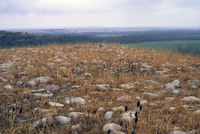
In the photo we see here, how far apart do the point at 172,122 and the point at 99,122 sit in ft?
3.90

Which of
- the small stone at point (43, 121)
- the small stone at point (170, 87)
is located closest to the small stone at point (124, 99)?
the small stone at point (170, 87)

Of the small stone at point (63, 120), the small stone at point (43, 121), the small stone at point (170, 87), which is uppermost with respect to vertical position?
the small stone at point (170, 87)

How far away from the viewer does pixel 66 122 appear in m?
2.56

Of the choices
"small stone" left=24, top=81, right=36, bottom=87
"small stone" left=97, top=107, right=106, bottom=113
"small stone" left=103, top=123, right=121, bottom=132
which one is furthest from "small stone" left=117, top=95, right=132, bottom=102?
"small stone" left=24, top=81, right=36, bottom=87

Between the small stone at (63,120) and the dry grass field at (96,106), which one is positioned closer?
the dry grass field at (96,106)

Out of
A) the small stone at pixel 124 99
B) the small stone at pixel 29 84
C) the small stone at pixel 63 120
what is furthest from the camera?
the small stone at pixel 29 84

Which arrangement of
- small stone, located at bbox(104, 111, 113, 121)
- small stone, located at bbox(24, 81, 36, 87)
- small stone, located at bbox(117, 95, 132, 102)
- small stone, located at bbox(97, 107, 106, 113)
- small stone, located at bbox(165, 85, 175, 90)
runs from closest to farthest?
small stone, located at bbox(104, 111, 113, 121)
small stone, located at bbox(97, 107, 106, 113)
small stone, located at bbox(117, 95, 132, 102)
small stone, located at bbox(165, 85, 175, 90)
small stone, located at bbox(24, 81, 36, 87)

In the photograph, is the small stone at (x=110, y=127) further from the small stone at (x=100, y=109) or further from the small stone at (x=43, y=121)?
the small stone at (x=43, y=121)

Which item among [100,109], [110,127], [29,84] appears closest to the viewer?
[110,127]

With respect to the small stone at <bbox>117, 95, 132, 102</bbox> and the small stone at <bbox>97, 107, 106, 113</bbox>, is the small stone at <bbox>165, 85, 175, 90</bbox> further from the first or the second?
the small stone at <bbox>97, 107, 106, 113</bbox>

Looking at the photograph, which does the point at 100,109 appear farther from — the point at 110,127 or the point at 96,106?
the point at 110,127

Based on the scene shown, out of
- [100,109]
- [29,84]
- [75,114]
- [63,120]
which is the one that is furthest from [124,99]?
[29,84]

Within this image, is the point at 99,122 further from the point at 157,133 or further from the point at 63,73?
the point at 63,73

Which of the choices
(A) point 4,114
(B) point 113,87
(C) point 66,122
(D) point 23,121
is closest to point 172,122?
(C) point 66,122
